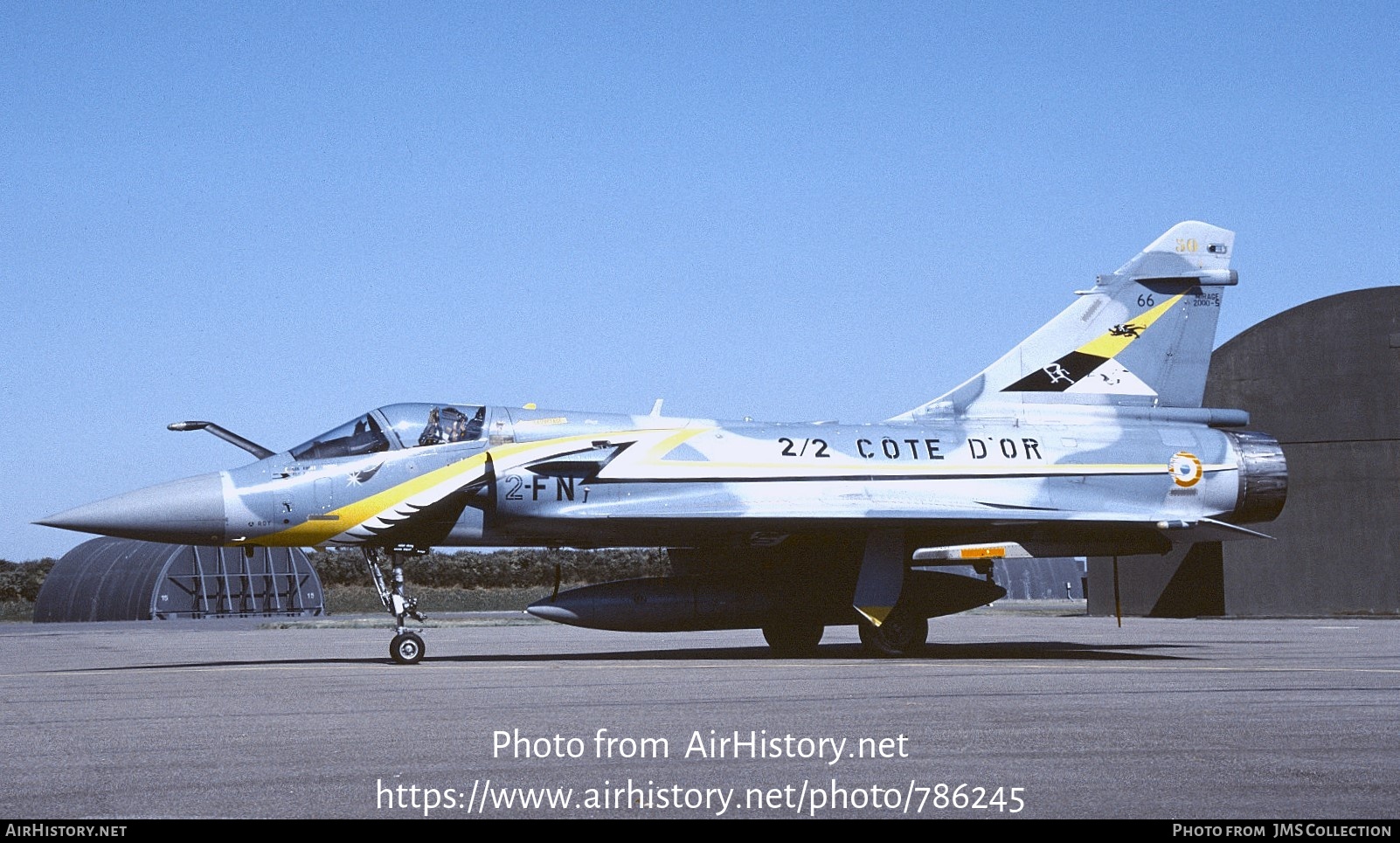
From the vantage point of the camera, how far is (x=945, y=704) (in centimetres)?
1004

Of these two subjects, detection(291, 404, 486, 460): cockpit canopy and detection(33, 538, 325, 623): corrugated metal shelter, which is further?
detection(33, 538, 325, 623): corrugated metal shelter

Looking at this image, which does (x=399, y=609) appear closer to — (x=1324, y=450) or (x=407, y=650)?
(x=407, y=650)

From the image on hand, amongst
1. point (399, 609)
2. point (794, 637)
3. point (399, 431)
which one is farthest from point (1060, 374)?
point (399, 609)

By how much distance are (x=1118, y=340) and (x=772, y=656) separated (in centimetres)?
633

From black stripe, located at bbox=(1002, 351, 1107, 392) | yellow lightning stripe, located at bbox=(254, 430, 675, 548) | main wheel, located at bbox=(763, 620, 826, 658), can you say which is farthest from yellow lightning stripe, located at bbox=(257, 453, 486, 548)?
black stripe, located at bbox=(1002, 351, 1107, 392)

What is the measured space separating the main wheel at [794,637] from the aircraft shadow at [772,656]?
9.0 inches

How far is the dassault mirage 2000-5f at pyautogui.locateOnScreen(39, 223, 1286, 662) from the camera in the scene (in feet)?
51.2

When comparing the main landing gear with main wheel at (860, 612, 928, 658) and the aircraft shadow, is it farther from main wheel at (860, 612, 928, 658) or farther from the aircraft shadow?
main wheel at (860, 612, 928, 658)

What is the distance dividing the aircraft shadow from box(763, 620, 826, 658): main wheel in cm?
23

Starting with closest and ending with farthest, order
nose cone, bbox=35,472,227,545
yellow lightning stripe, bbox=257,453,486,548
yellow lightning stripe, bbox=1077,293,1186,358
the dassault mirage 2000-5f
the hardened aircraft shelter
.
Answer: nose cone, bbox=35,472,227,545, yellow lightning stripe, bbox=257,453,486,548, the dassault mirage 2000-5f, yellow lightning stripe, bbox=1077,293,1186,358, the hardened aircraft shelter

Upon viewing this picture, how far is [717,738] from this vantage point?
7938 millimetres

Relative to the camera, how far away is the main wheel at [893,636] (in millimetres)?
16500

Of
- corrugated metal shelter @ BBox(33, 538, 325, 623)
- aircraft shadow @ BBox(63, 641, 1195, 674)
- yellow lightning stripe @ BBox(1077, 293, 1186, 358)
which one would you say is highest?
yellow lightning stripe @ BBox(1077, 293, 1186, 358)
